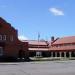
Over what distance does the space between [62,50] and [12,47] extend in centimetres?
2883

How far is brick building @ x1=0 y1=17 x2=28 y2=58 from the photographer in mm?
72075

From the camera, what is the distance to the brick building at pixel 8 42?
236 feet

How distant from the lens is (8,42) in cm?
7294

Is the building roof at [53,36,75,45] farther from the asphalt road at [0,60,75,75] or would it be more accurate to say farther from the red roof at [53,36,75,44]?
the asphalt road at [0,60,75,75]

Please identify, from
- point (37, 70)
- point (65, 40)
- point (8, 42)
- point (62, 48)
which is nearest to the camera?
point (37, 70)

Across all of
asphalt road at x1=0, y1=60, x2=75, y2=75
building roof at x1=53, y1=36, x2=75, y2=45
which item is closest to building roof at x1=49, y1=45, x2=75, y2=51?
building roof at x1=53, y1=36, x2=75, y2=45

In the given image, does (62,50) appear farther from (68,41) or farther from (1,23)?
(1,23)

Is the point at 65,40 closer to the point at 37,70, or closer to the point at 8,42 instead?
the point at 8,42

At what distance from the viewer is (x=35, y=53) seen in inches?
4028

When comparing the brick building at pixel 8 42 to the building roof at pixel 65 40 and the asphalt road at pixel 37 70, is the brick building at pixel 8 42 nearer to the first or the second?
the building roof at pixel 65 40

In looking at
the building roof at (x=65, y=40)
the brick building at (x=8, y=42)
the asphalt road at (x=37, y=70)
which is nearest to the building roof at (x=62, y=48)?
the building roof at (x=65, y=40)

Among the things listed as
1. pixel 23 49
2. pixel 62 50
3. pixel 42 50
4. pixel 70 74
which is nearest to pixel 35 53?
pixel 42 50

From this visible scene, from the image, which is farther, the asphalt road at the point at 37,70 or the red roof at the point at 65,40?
the red roof at the point at 65,40

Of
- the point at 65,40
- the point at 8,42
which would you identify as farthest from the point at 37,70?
the point at 65,40
